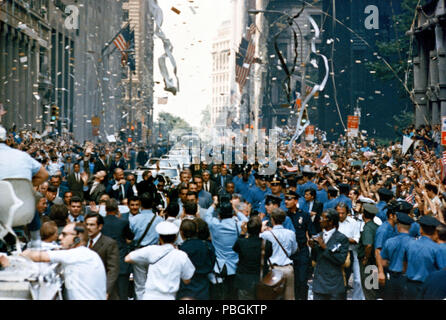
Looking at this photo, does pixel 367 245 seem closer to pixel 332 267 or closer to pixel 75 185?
pixel 332 267

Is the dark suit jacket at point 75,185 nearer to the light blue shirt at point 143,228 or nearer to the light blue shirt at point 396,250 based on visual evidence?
the light blue shirt at point 143,228

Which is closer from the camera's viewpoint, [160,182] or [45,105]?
[160,182]

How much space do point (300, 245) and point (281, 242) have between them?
59.3 inches

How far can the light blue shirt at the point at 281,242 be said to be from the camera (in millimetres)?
9625

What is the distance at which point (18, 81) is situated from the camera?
44094mm

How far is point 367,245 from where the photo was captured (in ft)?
35.1

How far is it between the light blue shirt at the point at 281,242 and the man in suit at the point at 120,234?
1.70 m

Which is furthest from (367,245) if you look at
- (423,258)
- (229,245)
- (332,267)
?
(423,258)

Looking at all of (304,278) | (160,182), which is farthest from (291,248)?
(160,182)

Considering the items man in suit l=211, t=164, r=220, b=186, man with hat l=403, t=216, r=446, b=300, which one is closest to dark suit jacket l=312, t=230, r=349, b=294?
man with hat l=403, t=216, r=446, b=300

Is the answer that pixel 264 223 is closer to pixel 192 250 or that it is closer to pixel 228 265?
pixel 228 265

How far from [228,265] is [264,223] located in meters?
0.76

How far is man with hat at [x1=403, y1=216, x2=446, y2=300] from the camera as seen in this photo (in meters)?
8.45

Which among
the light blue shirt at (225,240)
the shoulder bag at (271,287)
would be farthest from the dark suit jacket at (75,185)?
the shoulder bag at (271,287)
